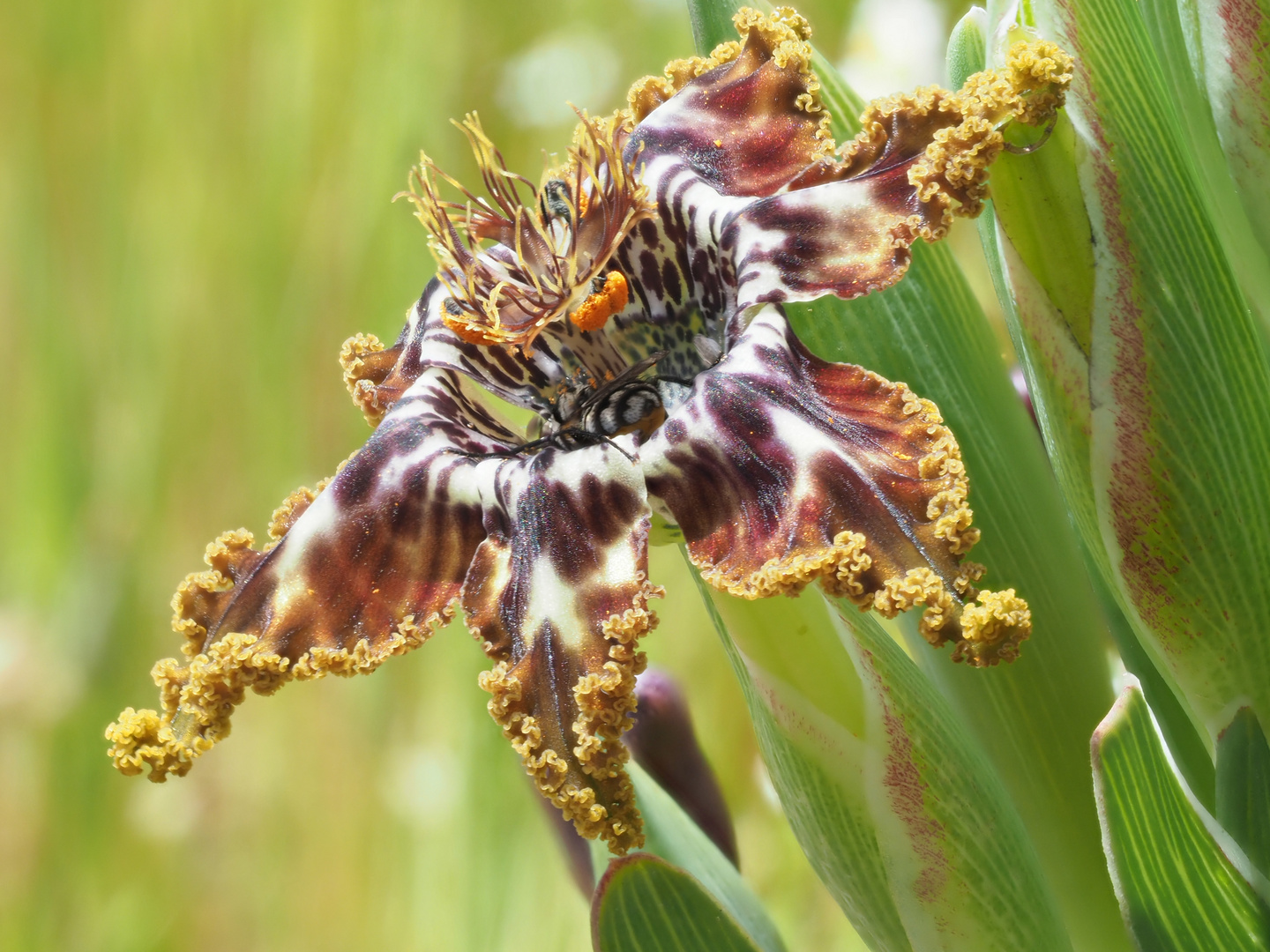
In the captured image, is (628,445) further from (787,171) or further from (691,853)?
(691,853)

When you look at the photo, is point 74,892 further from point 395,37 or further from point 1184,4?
point 1184,4

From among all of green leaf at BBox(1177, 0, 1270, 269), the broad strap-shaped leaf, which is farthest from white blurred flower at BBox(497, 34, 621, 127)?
the broad strap-shaped leaf

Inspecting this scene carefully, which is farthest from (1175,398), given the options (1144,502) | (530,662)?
(530,662)

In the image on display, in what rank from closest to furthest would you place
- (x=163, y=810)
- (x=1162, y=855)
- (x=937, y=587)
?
(x=937, y=587) < (x=1162, y=855) < (x=163, y=810)

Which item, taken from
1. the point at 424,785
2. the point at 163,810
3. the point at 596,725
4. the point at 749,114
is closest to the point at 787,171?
the point at 749,114

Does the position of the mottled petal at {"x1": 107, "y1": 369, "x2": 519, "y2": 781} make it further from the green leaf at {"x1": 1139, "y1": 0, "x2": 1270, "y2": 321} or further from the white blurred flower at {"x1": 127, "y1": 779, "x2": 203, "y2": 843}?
the white blurred flower at {"x1": 127, "y1": 779, "x2": 203, "y2": 843}

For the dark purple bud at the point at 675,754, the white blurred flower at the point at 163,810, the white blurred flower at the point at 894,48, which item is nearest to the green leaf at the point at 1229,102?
the dark purple bud at the point at 675,754
